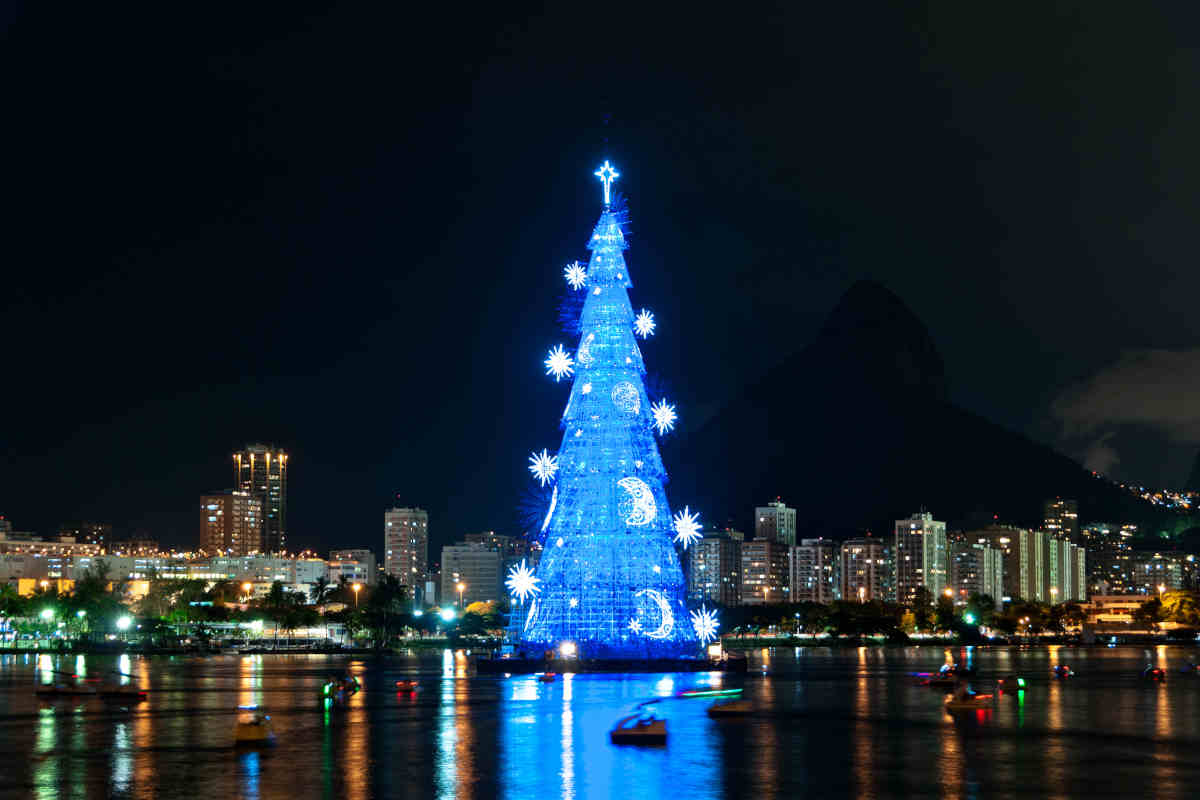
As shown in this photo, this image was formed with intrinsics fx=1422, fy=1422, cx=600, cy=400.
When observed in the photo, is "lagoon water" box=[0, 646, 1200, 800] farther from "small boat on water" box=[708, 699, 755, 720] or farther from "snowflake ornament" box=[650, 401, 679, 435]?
"snowflake ornament" box=[650, 401, 679, 435]

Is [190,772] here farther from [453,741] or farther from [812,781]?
[812,781]

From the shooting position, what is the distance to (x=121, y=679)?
83.4m

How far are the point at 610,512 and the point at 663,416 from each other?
6174 millimetres

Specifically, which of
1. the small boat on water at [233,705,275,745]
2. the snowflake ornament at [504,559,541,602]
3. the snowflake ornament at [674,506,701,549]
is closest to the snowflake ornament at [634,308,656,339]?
the snowflake ornament at [674,506,701,549]

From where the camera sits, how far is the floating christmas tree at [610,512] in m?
73.8

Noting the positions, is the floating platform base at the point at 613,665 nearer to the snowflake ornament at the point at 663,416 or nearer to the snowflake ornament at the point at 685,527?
the snowflake ornament at the point at 685,527

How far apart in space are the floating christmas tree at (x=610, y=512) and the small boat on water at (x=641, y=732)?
31.6 metres

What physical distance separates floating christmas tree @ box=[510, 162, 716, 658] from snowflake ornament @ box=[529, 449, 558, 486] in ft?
0.25

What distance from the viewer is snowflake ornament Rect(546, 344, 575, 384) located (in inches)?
2992

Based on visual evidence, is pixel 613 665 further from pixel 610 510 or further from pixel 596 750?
pixel 596 750

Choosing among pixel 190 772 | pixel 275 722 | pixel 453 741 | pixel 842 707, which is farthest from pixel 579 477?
pixel 190 772

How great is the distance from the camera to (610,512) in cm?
7388

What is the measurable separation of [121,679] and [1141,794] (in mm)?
66102

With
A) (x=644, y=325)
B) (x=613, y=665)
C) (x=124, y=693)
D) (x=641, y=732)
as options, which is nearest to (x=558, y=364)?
(x=644, y=325)
